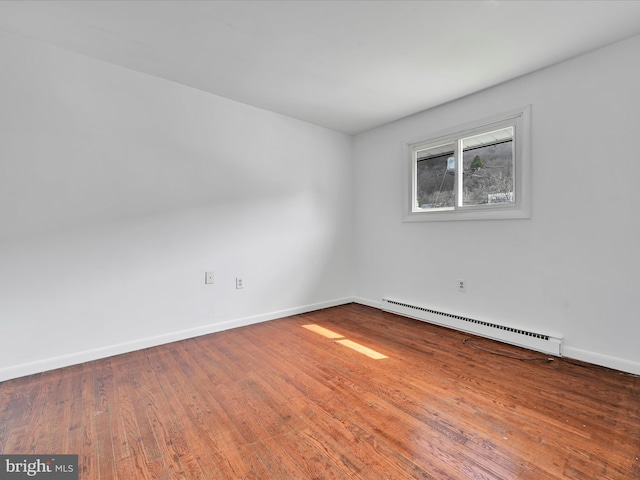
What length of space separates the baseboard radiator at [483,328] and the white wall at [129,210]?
1.34 m

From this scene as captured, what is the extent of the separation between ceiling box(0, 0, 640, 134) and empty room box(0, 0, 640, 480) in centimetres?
2

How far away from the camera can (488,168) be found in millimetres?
3076

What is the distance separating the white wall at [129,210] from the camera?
2248 mm

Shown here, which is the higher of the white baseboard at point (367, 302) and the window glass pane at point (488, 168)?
the window glass pane at point (488, 168)

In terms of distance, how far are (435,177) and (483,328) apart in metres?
1.73

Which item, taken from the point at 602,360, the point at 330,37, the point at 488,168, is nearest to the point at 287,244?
the point at 330,37

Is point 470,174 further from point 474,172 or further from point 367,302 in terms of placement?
point 367,302

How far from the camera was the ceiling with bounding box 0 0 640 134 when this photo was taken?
6.22 feet

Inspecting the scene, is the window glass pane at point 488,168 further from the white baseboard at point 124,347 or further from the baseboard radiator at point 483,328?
the white baseboard at point 124,347

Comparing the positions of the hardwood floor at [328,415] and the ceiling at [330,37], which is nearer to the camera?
the hardwood floor at [328,415]

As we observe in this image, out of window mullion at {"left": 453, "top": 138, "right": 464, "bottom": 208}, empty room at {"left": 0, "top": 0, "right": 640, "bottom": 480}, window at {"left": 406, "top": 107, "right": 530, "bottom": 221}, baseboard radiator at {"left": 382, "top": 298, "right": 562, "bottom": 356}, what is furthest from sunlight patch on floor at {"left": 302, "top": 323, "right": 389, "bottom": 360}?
window mullion at {"left": 453, "top": 138, "right": 464, "bottom": 208}

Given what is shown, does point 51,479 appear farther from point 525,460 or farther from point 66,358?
point 525,460
